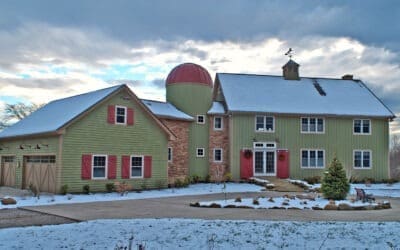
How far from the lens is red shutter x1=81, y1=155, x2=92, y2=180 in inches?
878

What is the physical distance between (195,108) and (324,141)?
10.1 meters

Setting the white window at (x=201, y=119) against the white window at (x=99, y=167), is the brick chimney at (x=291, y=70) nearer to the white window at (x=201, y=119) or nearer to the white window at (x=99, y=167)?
the white window at (x=201, y=119)

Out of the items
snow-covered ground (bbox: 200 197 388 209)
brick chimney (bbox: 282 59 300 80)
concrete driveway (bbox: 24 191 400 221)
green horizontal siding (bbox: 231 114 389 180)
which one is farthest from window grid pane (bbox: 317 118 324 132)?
concrete driveway (bbox: 24 191 400 221)

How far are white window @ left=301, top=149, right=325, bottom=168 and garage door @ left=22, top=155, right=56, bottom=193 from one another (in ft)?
60.8

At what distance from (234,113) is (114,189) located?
1194cm

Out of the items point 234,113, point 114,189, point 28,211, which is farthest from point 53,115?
point 234,113

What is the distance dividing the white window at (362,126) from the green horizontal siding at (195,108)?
11491 millimetres

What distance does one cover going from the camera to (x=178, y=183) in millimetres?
27766

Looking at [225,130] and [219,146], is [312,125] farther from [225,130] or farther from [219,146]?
[219,146]

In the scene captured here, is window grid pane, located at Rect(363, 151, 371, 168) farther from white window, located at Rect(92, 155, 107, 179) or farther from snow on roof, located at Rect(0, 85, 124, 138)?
white window, located at Rect(92, 155, 107, 179)

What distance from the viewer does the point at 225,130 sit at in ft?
107

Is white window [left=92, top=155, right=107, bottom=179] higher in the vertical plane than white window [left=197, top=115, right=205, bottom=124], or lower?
lower

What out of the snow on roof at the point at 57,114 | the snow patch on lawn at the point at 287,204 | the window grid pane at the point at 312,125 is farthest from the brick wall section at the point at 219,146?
the snow patch on lawn at the point at 287,204

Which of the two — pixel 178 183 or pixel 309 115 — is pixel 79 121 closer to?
pixel 178 183
